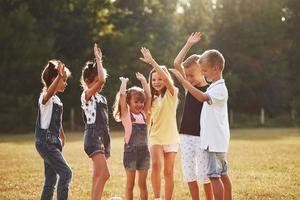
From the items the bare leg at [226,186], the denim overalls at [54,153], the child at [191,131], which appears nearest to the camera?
the bare leg at [226,186]

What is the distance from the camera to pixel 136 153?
24.1 feet

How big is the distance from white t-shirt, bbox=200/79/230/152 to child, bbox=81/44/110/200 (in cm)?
131

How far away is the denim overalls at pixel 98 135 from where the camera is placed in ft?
23.3

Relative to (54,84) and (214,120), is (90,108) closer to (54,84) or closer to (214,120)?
(54,84)

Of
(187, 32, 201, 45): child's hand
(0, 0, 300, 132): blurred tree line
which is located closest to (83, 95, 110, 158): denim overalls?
(187, 32, 201, 45): child's hand

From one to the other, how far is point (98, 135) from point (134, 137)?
51cm

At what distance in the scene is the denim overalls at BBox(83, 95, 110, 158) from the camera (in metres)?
7.11

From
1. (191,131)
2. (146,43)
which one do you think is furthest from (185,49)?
(146,43)

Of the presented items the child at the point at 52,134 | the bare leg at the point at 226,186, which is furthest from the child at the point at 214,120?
the child at the point at 52,134

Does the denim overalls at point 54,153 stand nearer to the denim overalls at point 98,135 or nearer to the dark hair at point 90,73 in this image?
the denim overalls at point 98,135

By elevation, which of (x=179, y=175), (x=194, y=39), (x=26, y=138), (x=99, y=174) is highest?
(x=194, y=39)

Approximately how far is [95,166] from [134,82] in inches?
1251

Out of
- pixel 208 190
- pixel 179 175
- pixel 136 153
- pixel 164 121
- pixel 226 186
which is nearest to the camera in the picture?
pixel 226 186

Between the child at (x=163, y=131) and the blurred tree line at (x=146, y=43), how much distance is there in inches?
1072
